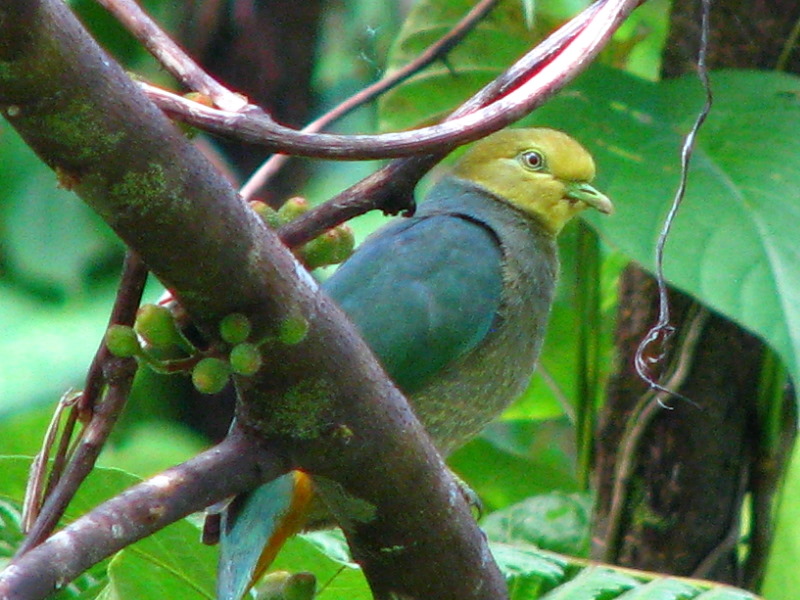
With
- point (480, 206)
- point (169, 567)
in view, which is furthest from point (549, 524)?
point (169, 567)

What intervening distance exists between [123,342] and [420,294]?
917 mm

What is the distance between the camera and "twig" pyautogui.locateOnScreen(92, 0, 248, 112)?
1.17m

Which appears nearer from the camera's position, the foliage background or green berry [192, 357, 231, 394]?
green berry [192, 357, 231, 394]

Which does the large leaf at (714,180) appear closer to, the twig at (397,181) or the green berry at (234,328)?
the twig at (397,181)

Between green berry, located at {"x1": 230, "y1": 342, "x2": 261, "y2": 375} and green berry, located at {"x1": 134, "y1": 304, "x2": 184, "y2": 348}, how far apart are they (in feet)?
0.23

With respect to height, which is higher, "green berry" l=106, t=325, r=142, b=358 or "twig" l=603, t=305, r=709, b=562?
"green berry" l=106, t=325, r=142, b=358

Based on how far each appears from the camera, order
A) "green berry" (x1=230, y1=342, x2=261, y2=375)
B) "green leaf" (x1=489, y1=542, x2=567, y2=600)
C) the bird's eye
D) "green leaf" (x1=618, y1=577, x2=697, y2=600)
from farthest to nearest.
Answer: the bird's eye
"green leaf" (x1=489, y1=542, x2=567, y2=600)
"green leaf" (x1=618, y1=577, x2=697, y2=600)
"green berry" (x1=230, y1=342, x2=261, y2=375)

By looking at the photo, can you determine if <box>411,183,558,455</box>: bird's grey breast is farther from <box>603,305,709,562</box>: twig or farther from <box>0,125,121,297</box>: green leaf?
<box>0,125,121,297</box>: green leaf

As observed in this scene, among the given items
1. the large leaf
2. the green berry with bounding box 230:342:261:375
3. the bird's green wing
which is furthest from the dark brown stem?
the large leaf

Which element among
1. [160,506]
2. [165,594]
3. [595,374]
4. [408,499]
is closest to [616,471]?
[595,374]

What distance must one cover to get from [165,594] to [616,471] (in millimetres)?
1188

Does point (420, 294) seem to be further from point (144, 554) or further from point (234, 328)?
point (234, 328)

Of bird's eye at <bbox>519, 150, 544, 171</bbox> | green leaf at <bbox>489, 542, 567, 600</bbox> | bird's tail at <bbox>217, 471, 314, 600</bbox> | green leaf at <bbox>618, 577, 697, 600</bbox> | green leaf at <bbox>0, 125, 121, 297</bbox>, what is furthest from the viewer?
green leaf at <bbox>0, 125, 121, 297</bbox>

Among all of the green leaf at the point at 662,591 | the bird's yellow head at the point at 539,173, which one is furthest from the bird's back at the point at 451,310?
the green leaf at the point at 662,591
